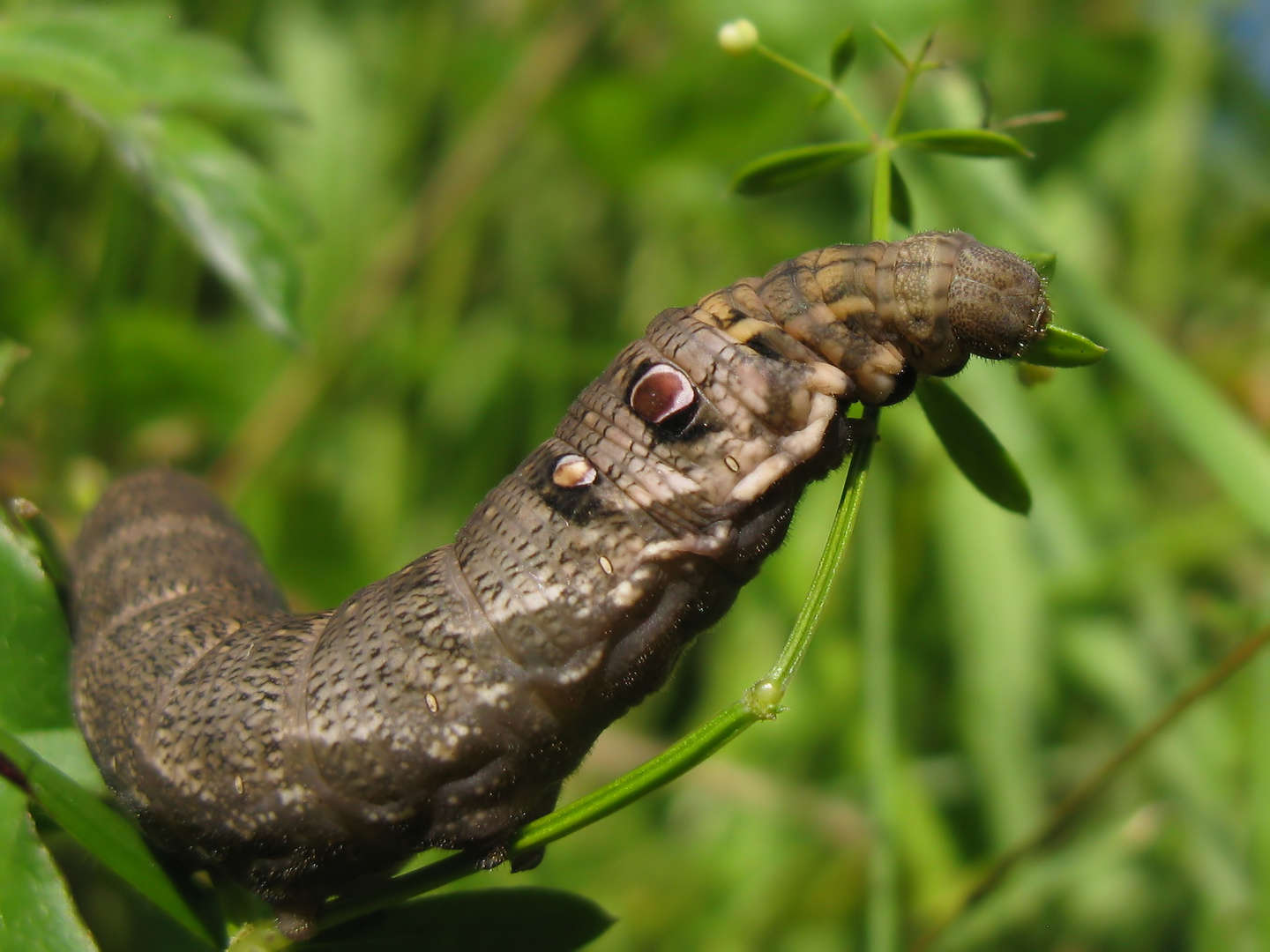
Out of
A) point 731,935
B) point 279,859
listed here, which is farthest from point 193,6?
point 731,935

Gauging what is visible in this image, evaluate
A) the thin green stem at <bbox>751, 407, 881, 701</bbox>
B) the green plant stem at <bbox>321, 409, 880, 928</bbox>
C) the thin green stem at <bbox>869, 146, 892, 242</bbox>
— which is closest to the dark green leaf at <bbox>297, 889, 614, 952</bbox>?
the green plant stem at <bbox>321, 409, 880, 928</bbox>

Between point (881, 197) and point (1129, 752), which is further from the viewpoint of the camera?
point (1129, 752)

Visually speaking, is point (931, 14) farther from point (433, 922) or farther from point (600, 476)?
point (433, 922)

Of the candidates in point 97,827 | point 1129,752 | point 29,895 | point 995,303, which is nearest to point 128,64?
point 97,827

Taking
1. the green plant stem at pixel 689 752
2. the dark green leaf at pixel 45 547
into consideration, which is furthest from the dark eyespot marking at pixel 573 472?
the dark green leaf at pixel 45 547

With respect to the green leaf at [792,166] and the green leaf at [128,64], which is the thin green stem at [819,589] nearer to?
the green leaf at [792,166]

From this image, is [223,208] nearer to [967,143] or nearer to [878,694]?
[967,143]

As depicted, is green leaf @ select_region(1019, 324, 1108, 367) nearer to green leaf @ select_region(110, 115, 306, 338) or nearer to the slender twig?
the slender twig
